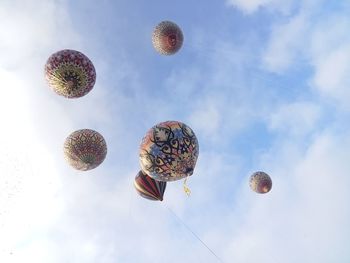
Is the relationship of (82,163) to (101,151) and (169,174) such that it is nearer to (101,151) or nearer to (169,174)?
(101,151)

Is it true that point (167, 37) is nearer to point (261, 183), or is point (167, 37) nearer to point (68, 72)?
point (68, 72)

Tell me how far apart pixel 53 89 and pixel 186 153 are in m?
5.98

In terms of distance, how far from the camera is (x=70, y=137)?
14438 mm

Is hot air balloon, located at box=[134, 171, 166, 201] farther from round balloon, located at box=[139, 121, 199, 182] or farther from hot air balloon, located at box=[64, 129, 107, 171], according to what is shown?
round balloon, located at box=[139, 121, 199, 182]

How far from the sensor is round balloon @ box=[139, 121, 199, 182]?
37.9 feet

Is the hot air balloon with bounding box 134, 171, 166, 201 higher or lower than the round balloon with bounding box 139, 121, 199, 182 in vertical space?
higher

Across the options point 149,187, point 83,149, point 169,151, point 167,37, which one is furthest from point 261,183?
point 83,149

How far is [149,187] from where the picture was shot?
52.4ft

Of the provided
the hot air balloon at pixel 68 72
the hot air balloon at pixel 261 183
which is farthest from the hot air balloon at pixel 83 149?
the hot air balloon at pixel 261 183

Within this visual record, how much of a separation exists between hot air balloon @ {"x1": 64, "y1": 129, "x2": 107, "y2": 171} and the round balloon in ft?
10.2

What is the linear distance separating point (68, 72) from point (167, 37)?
5.42 m

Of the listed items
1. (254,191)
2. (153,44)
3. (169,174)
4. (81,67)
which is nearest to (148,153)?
(169,174)

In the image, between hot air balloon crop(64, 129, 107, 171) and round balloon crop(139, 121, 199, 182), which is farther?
hot air balloon crop(64, 129, 107, 171)

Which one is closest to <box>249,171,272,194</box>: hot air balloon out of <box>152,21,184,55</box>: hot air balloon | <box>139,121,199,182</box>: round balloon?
<box>152,21,184,55</box>: hot air balloon
